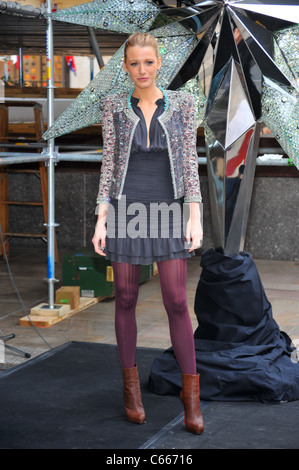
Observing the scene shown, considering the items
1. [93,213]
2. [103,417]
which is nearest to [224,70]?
[103,417]

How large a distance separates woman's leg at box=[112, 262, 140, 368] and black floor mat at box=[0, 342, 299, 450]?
1.08 feet

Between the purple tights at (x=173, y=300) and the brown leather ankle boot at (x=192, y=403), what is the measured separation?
4 centimetres

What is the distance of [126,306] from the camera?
350 cm

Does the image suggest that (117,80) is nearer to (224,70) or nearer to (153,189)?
(224,70)

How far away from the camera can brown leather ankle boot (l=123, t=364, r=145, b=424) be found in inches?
139

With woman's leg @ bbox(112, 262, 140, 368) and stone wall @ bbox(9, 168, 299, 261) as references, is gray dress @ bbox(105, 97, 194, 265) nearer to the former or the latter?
woman's leg @ bbox(112, 262, 140, 368)

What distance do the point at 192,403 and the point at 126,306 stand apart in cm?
51

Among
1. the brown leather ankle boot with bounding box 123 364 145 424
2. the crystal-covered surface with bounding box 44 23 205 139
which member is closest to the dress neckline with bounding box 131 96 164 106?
the crystal-covered surface with bounding box 44 23 205 139

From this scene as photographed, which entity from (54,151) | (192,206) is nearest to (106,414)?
(192,206)

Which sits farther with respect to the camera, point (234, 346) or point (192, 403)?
point (234, 346)

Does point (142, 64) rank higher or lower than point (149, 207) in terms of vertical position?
higher

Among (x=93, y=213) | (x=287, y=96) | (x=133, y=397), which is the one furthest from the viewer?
(x=93, y=213)

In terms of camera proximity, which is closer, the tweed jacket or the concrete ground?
the tweed jacket
